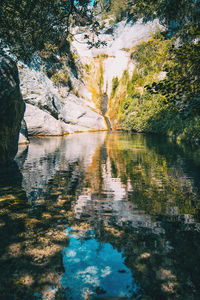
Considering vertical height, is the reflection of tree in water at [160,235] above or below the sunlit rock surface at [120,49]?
below

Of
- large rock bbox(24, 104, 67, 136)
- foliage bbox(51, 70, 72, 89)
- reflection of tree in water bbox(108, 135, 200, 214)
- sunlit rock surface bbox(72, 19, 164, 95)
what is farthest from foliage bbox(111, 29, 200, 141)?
foliage bbox(51, 70, 72, 89)

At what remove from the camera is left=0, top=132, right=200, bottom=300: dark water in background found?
1.94 metres

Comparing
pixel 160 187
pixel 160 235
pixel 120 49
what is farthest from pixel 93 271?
pixel 120 49

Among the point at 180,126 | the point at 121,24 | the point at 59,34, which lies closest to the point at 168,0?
the point at 59,34

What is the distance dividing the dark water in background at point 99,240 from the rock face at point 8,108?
237 centimetres

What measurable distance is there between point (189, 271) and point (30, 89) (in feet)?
86.6

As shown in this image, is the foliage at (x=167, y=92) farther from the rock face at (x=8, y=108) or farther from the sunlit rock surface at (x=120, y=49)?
the rock face at (x=8, y=108)

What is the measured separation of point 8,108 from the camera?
274 inches

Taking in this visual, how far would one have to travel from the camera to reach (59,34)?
24.6 ft

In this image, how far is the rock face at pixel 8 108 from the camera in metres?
6.55

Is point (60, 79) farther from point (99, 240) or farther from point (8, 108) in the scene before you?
point (99, 240)

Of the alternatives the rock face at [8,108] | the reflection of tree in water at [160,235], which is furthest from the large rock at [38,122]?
the reflection of tree in water at [160,235]

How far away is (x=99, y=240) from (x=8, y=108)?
595cm

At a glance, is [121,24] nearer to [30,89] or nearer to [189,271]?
[30,89]
